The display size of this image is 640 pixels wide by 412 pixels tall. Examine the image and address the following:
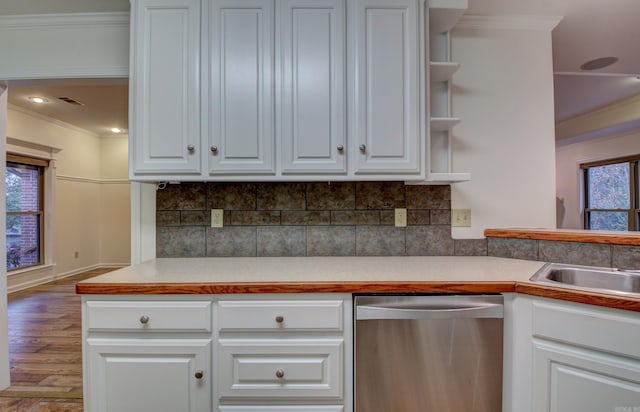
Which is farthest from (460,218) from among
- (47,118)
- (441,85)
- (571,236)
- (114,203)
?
(114,203)

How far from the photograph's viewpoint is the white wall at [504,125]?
6.36 feet

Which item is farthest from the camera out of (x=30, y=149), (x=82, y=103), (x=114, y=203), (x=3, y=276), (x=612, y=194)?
(x=114, y=203)

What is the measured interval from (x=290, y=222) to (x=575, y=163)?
6.08 meters

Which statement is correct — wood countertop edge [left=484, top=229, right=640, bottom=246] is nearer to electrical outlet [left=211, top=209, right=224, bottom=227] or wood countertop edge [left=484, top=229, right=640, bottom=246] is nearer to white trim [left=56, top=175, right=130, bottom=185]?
electrical outlet [left=211, top=209, right=224, bottom=227]

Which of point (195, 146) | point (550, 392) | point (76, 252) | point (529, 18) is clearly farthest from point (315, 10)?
point (76, 252)

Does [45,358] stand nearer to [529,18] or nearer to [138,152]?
[138,152]

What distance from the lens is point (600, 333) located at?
1.09m

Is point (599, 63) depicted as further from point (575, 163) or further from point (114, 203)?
point (114, 203)

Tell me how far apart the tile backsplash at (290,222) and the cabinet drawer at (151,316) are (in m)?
0.64

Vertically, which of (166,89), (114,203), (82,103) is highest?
(82,103)

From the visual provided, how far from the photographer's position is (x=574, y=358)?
1.14 meters

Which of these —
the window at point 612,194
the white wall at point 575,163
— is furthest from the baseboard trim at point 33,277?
the window at point 612,194

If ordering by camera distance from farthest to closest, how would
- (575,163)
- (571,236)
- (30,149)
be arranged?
(575,163), (30,149), (571,236)

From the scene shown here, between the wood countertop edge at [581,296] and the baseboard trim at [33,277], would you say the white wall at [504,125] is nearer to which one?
the wood countertop edge at [581,296]
